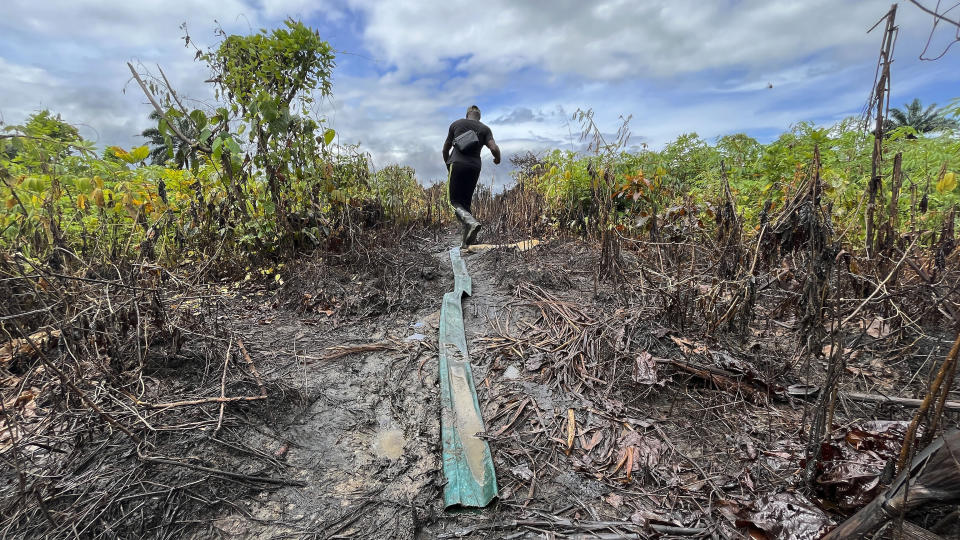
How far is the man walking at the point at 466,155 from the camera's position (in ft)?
19.4

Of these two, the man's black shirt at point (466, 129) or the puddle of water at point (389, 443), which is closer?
the puddle of water at point (389, 443)

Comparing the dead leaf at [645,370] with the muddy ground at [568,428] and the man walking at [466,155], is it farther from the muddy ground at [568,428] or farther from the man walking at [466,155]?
the man walking at [466,155]

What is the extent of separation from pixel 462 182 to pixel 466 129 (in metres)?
0.79

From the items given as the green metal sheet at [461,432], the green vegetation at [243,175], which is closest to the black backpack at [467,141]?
the green vegetation at [243,175]

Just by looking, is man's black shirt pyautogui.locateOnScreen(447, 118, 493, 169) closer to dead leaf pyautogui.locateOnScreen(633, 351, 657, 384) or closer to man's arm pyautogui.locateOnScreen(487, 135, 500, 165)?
man's arm pyautogui.locateOnScreen(487, 135, 500, 165)

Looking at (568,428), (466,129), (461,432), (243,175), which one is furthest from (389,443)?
(466,129)

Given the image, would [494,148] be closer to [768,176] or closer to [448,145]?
[448,145]

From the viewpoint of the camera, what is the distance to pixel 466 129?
596cm

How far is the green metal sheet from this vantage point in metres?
1.54

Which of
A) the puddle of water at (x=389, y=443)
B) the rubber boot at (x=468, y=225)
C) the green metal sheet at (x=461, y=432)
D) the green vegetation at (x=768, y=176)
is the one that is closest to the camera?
the green metal sheet at (x=461, y=432)

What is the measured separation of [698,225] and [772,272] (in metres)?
1.02

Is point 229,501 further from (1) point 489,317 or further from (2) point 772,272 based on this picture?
(2) point 772,272

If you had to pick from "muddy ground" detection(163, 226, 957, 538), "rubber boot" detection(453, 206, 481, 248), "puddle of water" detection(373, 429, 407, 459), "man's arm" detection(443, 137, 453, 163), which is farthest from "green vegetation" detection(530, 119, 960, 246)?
"puddle of water" detection(373, 429, 407, 459)

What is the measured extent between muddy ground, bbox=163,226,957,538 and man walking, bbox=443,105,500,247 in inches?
125
